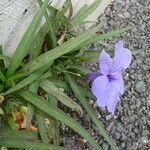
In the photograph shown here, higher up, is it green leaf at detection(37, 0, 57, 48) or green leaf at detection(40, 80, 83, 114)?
green leaf at detection(37, 0, 57, 48)

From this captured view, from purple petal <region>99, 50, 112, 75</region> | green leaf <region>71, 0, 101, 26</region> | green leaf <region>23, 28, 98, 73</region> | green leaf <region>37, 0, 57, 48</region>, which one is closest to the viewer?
purple petal <region>99, 50, 112, 75</region>

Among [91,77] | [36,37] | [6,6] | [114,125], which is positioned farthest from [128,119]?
[6,6]

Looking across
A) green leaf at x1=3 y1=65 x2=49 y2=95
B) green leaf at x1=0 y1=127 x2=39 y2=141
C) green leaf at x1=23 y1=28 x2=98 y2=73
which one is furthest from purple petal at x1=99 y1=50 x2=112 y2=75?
green leaf at x1=0 y1=127 x2=39 y2=141

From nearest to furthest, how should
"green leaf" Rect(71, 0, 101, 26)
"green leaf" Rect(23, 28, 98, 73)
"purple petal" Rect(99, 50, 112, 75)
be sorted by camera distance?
"purple petal" Rect(99, 50, 112, 75), "green leaf" Rect(23, 28, 98, 73), "green leaf" Rect(71, 0, 101, 26)

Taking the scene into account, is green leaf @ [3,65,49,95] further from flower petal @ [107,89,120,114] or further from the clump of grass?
flower petal @ [107,89,120,114]

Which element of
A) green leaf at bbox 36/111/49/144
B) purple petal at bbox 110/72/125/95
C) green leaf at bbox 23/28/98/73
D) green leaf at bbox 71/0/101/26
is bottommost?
green leaf at bbox 36/111/49/144

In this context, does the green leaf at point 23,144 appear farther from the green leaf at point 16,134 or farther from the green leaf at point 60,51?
the green leaf at point 60,51

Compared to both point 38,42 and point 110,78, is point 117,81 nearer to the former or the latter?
point 110,78
